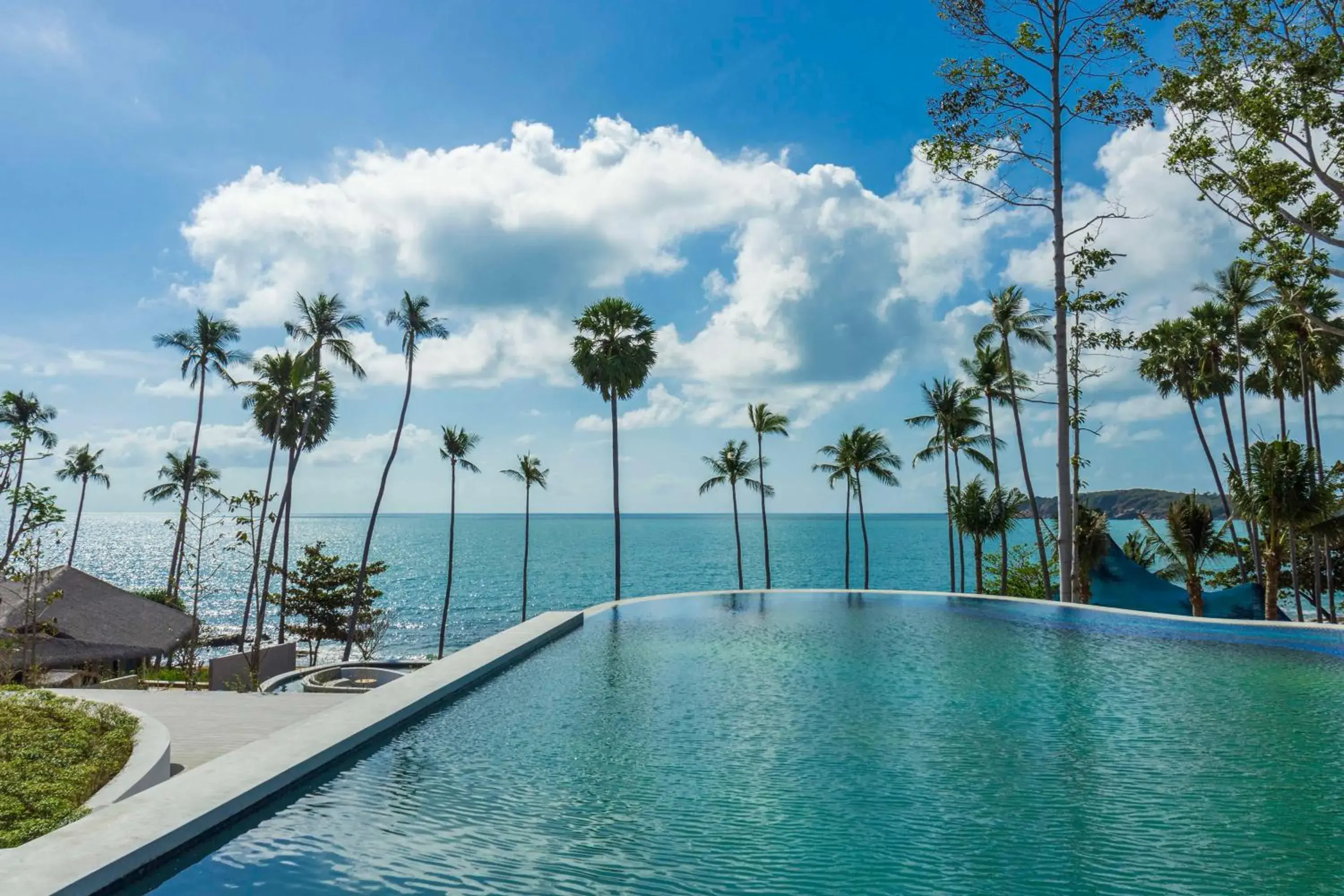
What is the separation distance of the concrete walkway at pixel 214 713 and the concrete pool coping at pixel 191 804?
96 cm

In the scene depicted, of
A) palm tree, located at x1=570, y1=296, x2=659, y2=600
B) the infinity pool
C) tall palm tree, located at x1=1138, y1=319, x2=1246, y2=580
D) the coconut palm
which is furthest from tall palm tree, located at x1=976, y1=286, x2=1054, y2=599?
the infinity pool

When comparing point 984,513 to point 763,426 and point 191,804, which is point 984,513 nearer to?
point 763,426

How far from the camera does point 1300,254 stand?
15.7 m

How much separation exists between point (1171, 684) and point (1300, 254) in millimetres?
10059

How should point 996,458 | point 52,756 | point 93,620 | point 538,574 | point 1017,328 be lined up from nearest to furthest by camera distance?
point 52,756 → point 93,620 → point 1017,328 → point 996,458 → point 538,574

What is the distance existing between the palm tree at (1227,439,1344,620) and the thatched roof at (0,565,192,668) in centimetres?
3489

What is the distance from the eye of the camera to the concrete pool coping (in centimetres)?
443

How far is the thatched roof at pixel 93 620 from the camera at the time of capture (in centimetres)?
2488

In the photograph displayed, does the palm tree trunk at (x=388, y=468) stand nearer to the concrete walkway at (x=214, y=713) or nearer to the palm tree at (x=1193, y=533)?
the concrete walkway at (x=214, y=713)

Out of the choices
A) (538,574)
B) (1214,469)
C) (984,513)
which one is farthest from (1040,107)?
(538,574)

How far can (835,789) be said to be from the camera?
6785mm

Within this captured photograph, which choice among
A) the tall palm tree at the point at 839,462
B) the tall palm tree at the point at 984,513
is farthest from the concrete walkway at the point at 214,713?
the tall palm tree at the point at 839,462

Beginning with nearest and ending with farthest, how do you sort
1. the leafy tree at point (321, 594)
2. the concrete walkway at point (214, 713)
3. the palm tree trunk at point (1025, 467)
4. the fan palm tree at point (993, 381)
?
1. the concrete walkway at point (214, 713)
2. the palm tree trunk at point (1025, 467)
3. the fan palm tree at point (993, 381)
4. the leafy tree at point (321, 594)

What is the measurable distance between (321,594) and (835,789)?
37.5 metres
